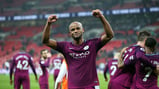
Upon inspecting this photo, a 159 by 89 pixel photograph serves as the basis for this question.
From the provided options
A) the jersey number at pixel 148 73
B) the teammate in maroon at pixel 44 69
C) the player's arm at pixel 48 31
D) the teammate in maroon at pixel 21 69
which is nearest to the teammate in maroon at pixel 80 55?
the player's arm at pixel 48 31

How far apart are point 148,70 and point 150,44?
0.46 m

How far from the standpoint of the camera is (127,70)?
18.5 ft

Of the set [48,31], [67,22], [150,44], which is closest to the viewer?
[48,31]

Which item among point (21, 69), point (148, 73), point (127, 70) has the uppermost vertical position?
point (148, 73)

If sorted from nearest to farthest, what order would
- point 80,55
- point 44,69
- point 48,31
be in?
point 48,31 < point 80,55 < point 44,69

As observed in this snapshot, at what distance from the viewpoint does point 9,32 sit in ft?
164

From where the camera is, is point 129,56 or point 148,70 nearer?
point 148,70

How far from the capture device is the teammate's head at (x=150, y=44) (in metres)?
4.91

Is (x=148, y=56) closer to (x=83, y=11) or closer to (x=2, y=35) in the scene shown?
(x=83, y=11)

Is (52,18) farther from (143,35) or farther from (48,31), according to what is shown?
(143,35)

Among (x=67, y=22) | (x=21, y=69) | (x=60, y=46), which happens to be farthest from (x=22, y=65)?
(x=67, y=22)

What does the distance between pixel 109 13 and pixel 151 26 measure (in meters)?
5.96

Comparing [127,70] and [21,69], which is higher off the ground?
[127,70]

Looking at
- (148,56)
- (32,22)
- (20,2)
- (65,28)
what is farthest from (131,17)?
(148,56)
